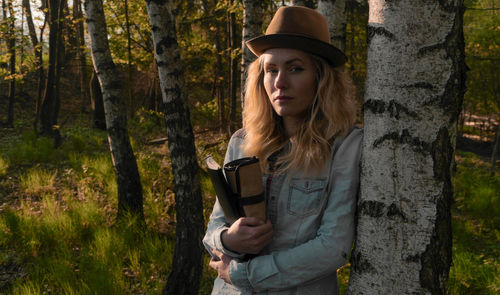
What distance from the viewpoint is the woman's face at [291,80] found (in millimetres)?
1648

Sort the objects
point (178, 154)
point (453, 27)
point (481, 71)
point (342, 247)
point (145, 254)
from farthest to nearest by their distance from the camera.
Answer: point (481, 71) < point (145, 254) < point (178, 154) < point (342, 247) < point (453, 27)

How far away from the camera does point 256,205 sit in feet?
4.97

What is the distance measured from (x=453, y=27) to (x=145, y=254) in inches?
175

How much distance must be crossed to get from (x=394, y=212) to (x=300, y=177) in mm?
469

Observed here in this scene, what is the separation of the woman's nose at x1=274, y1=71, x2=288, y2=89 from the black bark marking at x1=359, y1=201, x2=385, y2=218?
26.3 inches

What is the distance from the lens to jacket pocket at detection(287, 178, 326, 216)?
1.54 metres

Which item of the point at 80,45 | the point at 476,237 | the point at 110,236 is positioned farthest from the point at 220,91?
the point at 476,237

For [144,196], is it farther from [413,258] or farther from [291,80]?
[413,258]

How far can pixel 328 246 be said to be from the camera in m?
1.39

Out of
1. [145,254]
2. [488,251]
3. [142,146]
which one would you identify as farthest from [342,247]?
[142,146]

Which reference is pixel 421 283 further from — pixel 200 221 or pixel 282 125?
pixel 200 221

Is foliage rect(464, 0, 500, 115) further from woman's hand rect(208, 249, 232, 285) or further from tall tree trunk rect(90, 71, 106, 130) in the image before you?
tall tree trunk rect(90, 71, 106, 130)

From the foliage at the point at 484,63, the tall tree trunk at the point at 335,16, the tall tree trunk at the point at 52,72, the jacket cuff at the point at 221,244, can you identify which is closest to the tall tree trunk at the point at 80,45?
the tall tree trunk at the point at 52,72

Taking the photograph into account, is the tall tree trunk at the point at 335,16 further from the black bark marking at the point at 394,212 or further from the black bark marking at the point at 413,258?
the black bark marking at the point at 413,258
